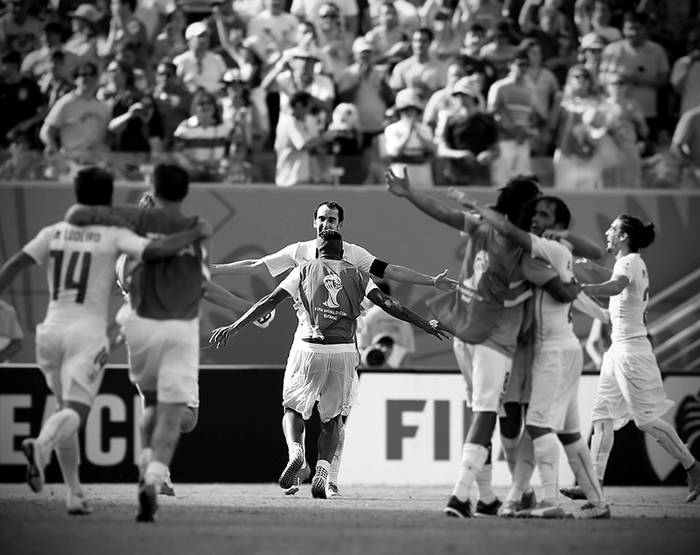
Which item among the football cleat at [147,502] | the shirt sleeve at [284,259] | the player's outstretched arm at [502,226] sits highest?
the player's outstretched arm at [502,226]

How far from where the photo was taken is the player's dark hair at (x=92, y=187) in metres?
10.0

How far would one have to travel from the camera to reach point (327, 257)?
12641 mm

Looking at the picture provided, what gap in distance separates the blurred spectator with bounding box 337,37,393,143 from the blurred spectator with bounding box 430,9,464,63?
95cm

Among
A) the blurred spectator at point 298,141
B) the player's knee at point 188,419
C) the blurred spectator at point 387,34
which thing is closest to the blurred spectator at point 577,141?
the blurred spectator at point 387,34

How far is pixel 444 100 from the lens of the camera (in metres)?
19.7

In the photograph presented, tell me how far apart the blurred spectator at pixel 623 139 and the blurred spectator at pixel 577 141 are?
16 centimetres

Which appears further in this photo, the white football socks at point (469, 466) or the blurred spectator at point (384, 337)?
the blurred spectator at point (384, 337)

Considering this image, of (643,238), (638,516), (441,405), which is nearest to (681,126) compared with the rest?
(441,405)


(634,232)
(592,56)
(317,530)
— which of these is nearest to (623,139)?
(592,56)

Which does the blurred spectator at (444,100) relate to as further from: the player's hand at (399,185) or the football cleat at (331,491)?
the player's hand at (399,185)

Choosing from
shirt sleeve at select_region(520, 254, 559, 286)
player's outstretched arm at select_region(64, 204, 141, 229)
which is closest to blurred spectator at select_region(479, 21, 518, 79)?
shirt sleeve at select_region(520, 254, 559, 286)

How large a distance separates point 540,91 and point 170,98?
507 centimetres

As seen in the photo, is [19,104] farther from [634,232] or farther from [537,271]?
[537,271]

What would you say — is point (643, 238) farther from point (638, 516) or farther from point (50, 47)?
point (50, 47)
